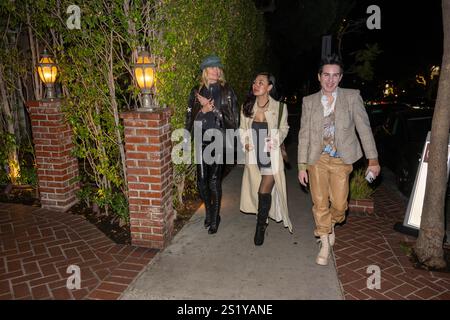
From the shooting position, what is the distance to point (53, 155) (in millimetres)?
5688

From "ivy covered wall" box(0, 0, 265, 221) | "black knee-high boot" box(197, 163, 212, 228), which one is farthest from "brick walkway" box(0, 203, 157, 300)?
"black knee-high boot" box(197, 163, 212, 228)

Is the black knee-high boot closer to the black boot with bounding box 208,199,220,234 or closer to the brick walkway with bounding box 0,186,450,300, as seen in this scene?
the black boot with bounding box 208,199,220,234

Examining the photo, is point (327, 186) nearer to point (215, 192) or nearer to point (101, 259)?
point (215, 192)

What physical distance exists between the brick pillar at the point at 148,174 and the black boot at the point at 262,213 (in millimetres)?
1161

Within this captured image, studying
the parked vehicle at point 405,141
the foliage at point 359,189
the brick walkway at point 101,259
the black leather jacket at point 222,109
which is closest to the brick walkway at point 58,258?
the brick walkway at point 101,259

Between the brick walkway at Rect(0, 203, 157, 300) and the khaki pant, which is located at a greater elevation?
the khaki pant

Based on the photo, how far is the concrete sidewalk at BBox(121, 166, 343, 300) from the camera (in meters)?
3.63

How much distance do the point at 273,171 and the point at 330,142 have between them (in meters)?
0.80

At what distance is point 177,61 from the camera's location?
200 inches

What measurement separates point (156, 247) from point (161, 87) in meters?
2.03

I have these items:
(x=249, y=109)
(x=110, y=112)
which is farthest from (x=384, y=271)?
(x=110, y=112)

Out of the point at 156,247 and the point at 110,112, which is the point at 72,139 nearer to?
the point at 110,112

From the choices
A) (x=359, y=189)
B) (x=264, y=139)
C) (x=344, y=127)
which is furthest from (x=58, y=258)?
(x=359, y=189)

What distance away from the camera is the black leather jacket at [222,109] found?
4.81 metres
